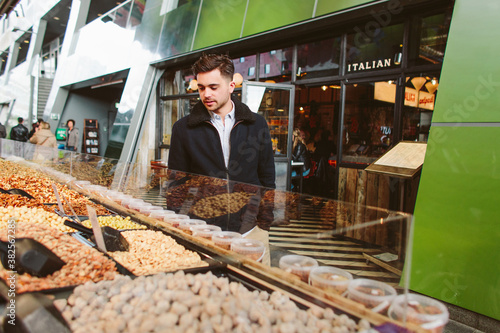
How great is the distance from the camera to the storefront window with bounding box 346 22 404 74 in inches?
178

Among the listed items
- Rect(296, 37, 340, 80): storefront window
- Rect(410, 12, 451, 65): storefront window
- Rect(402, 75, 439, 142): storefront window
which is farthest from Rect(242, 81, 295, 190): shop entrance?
Rect(410, 12, 451, 65): storefront window

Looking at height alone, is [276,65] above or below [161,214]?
above

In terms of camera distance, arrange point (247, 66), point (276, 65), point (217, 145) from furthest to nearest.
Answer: point (247, 66), point (276, 65), point (217, 145)

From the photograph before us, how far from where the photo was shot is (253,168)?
241 centimetres

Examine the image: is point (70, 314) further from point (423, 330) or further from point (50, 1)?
point (50, 1)

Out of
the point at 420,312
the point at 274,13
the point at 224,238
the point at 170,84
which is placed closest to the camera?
the point at 420,312

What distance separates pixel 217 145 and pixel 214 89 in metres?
0.38

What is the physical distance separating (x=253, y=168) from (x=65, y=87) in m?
15.4

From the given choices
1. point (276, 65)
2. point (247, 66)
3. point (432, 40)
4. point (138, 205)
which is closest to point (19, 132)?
point (247, 66)

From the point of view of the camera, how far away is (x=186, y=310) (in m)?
0.94

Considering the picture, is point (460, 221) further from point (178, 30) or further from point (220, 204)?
point (178, 30)

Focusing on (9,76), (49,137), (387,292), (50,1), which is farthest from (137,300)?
(9,76)

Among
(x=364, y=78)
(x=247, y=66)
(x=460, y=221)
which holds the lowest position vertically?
(x=460, y=221)

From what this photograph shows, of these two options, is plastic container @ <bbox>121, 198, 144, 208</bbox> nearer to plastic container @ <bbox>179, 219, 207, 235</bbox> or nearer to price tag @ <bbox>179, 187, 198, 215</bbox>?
price tag @ <bbox>179, 187, 198, 215</bbox>
